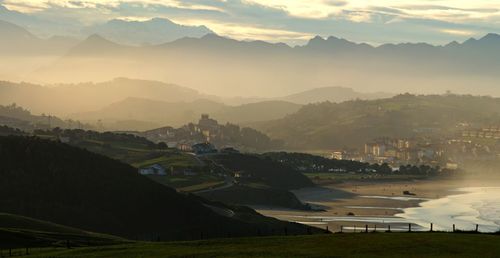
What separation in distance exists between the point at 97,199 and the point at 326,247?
71429mm

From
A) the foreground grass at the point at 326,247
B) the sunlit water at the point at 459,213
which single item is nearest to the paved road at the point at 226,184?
the sunlit water at the point at 459,213

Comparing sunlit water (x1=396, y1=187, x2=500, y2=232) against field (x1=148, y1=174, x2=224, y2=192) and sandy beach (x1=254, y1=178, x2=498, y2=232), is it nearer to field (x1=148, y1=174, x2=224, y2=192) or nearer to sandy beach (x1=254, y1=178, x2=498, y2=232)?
sandy beach (x1=254, y1=178, x2=498, y2=232)

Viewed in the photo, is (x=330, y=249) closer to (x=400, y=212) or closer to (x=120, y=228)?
(x=120, y=228)

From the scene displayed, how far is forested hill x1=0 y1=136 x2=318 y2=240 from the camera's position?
115938 mm

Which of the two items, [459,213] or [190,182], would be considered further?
[190,182]

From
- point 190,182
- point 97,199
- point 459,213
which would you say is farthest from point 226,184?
point 97,199

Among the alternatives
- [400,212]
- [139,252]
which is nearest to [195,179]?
[400,212]

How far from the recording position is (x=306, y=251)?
56.8 metres

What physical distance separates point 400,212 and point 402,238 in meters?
97.4

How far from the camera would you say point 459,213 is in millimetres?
153250

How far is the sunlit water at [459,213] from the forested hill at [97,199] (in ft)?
101

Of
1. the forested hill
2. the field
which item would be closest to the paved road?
the field

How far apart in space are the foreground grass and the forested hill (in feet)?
156

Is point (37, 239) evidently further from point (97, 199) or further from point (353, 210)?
point (353, 210)
